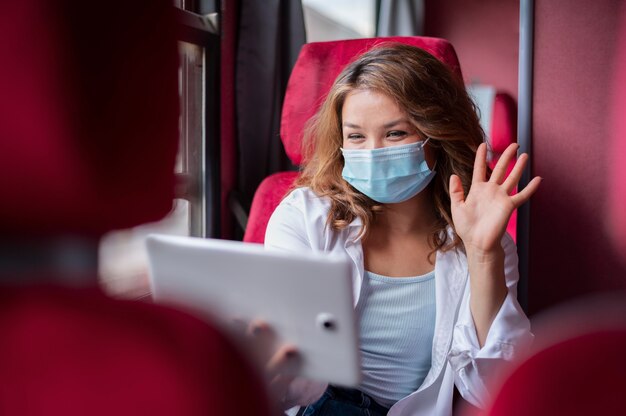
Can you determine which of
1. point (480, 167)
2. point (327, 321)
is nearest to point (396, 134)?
point (480, 167)

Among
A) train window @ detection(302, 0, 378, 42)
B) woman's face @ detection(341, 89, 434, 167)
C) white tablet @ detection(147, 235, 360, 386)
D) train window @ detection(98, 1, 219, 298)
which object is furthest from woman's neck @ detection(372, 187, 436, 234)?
train window @ detection(302, 0, 378, 42)

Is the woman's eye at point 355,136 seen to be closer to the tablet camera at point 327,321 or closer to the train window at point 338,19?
the tablet camera at point 327,321

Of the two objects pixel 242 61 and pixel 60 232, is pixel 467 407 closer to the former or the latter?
pixel 60 232

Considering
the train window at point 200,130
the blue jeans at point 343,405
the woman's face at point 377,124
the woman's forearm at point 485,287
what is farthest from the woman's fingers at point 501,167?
the train window at point 200,130

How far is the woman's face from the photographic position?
4.28 feet

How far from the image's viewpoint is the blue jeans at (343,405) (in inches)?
49.0

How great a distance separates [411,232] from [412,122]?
28cm

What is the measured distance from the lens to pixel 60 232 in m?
0.39

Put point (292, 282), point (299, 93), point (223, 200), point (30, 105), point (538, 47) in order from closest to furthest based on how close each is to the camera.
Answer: point (30, 105)
point (292, 282)
point (538, 47)
point (299, 93)
point (223, 200)

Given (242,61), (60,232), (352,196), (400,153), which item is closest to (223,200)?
(242,61)

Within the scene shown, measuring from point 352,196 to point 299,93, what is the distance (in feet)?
1.53

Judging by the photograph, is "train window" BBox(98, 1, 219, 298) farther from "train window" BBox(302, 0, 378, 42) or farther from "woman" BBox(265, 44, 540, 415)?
"train window" BBox(302, 0, 378, 42)

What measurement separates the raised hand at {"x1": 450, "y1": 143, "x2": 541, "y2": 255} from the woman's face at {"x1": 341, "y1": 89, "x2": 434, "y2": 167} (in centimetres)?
20

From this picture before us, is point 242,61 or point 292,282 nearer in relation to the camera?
point 292,282
